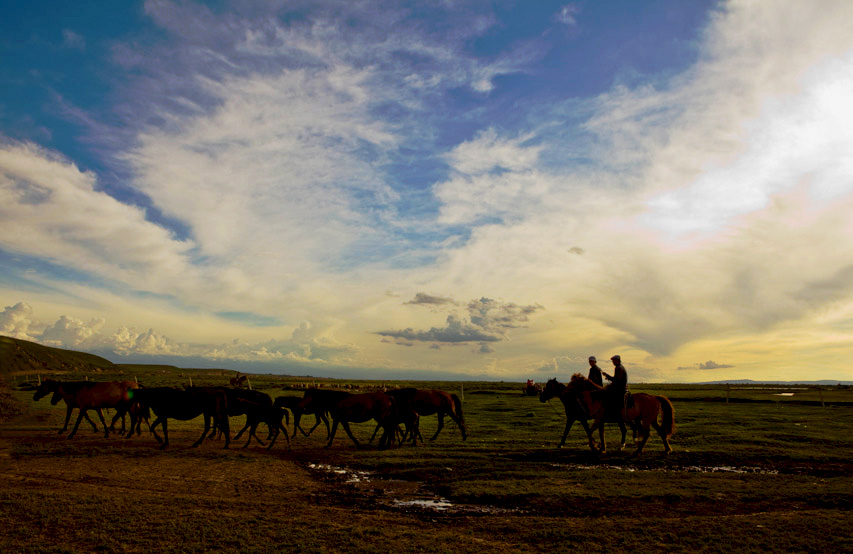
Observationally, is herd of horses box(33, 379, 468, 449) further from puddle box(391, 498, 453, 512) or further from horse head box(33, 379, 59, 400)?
puddle box(391, 498, 453, 512)

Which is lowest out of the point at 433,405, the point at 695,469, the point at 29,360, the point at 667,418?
the point at 29,360

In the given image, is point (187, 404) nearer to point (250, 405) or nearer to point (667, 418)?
point (250, 405)

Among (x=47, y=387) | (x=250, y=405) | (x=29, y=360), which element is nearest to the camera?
(x=250, y=405)

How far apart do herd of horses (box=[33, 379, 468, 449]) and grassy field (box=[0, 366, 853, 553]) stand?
99 cm

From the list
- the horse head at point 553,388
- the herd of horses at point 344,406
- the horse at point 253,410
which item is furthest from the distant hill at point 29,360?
the horse head at point 553,388

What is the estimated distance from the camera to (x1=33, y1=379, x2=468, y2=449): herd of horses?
1811cm

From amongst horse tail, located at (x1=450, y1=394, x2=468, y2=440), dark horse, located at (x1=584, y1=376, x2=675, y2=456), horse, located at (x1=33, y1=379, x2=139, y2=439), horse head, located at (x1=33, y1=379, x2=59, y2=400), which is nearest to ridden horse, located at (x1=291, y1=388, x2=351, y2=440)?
horse tail, located at (x1=450, y1=394, x2=468, y2=440)

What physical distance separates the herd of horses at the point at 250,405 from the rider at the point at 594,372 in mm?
5815

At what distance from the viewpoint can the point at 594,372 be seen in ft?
58.9

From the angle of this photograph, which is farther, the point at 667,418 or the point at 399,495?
the point at 667,418

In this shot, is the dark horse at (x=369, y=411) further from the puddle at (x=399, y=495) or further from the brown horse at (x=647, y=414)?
the brown horse at (x=647, y=414)

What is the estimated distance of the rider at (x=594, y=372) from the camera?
17.7 metres

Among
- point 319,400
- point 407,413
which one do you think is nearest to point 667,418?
point 407,413

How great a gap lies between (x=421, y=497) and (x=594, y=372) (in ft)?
30.3
